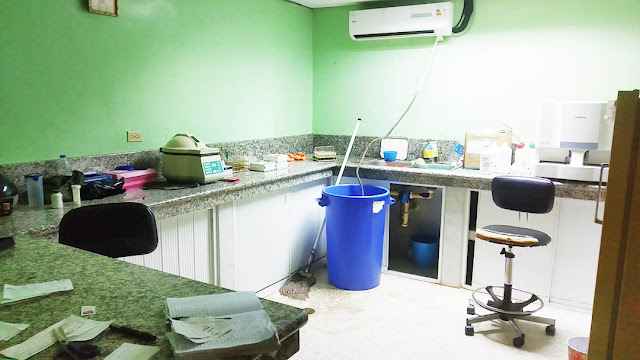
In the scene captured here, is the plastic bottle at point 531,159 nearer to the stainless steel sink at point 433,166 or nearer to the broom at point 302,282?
the stainless steel sink at point 433,166

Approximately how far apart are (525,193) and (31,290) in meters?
2.51

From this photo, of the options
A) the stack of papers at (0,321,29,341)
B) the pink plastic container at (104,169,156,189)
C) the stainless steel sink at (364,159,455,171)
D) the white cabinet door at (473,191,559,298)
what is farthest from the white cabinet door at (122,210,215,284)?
the white cabinet door at (473,191,559,298)

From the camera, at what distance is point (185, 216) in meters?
2.65

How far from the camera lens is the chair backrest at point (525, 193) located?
8.89 ft

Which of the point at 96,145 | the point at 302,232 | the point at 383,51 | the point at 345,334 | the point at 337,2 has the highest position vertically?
the point at 337,2

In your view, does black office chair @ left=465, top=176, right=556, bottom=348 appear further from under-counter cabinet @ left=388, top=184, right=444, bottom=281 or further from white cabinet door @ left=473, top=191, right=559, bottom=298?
under-counter cabinet @ left=388, top=184, right=444, bottom=281

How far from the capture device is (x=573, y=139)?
2.94 m

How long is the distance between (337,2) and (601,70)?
220 cm

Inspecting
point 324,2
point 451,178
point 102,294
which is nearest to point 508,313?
point 451,178

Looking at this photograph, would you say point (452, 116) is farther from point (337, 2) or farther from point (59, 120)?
point (59, 120)

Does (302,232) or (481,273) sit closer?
(481,273)

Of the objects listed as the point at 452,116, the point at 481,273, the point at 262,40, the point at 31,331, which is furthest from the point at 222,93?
the point at 31,331

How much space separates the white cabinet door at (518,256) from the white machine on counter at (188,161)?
6.26 ft

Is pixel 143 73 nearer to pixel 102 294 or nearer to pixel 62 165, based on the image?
pixel 62 165
